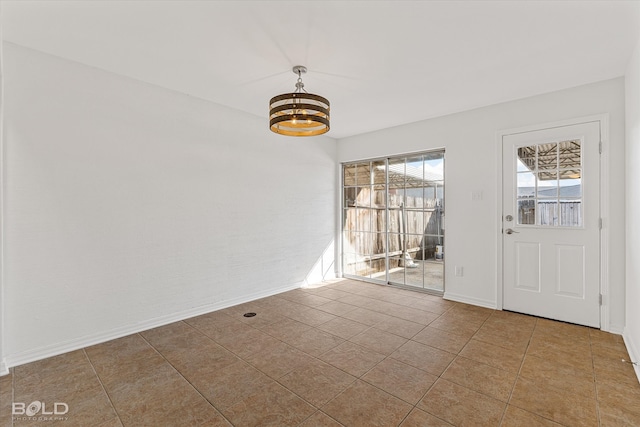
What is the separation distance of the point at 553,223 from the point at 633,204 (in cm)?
82

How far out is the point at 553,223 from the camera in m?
3.29

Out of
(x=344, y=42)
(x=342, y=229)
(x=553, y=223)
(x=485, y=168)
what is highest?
(x=344, y=42)

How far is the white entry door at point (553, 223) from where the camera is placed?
10.1 ft

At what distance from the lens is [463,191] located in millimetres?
3965

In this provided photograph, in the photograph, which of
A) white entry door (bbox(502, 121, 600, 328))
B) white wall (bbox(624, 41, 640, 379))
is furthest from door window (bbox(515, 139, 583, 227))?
white wall (bbox(624, 41, 640, 379))

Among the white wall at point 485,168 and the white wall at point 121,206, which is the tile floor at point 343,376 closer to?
the white wall at point 121,206

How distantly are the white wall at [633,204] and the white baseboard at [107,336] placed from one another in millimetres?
3907

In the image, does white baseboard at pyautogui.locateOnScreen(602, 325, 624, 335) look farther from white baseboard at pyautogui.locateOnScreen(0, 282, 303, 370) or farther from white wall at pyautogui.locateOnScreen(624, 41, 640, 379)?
white baseboard at pyautogui.locateOnScreen(0, 282, 303, 370)

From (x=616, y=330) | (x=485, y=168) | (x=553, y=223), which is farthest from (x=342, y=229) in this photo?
(x=616, y=330)

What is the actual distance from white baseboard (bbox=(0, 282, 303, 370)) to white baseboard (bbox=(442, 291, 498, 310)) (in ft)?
8.87

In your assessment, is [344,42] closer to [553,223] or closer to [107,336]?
[553,223]

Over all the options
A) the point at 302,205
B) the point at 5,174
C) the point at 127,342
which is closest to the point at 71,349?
the point at 127,342

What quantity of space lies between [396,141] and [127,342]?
14.1ft

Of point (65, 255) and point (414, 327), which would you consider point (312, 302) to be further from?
point (65, 255)
